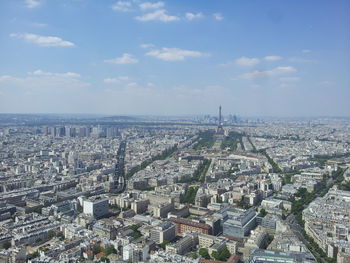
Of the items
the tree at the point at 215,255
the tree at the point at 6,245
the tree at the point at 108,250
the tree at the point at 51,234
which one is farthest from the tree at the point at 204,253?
the tree at the point at 6,245

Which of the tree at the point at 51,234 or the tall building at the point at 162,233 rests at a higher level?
the tall building at the point at 162,233

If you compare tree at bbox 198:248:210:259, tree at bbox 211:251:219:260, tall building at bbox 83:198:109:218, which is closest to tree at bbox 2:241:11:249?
tall building at bbox 83:198:109:218

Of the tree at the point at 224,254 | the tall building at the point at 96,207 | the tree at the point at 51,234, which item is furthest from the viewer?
the tall building at the point at 96,207

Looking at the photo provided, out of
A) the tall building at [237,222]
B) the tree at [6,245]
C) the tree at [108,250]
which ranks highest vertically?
the tall building at [237,222]

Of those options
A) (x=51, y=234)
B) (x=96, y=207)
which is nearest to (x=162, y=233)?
(x=51, y=234)

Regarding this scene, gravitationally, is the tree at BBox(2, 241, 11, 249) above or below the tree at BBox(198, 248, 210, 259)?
below

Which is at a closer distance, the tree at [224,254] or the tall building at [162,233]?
the tree at [224,254]

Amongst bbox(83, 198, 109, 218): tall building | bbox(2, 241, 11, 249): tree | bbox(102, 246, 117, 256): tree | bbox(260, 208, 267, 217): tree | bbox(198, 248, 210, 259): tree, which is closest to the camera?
bbox(198, 248, 210, 259): tree

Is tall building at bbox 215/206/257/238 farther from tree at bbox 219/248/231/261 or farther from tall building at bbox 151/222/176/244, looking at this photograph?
tall building at bbox 151/222/176/244

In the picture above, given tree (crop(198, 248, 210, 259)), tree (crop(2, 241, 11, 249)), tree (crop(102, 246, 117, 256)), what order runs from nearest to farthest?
tree (crop(198, 248, 210, 259)) < tree (crop(102, 246, 117, 256)) < tree (crop(2, 241, 11, 249))

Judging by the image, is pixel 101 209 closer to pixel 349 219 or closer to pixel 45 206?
pixel 45 206

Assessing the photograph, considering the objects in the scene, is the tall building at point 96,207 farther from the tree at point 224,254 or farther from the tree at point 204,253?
the tree at point 224,254
